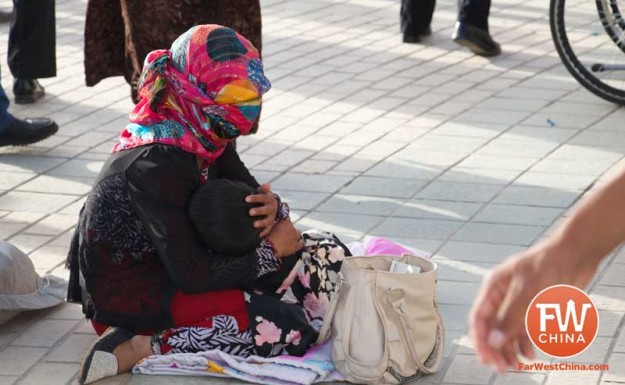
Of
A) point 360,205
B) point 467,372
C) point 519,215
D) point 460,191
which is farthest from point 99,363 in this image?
point 460,191

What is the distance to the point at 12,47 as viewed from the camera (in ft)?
23.8

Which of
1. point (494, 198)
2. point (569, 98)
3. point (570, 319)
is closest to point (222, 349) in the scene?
point (570, 319)

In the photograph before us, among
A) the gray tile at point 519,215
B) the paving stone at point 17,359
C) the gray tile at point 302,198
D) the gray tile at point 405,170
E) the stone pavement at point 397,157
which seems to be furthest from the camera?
the gray tile at point 405,170

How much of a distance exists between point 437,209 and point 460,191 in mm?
255

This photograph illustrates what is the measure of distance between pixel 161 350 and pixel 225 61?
36.5 inches

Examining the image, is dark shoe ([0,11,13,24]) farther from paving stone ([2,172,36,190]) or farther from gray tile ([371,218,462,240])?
gray tile ([371,218,462,240])

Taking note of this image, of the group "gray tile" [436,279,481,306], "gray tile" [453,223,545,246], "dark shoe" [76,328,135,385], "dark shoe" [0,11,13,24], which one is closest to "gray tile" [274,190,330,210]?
"gray tile" [453,223,545,246]

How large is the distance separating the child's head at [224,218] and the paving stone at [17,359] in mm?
709

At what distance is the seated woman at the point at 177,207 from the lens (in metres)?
3.92

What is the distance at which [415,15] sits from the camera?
27.9 feet

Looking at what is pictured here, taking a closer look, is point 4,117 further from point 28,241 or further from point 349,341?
point 349,341

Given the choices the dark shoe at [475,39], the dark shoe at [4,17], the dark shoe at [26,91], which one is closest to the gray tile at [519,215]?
the dark shoe at [475,39]

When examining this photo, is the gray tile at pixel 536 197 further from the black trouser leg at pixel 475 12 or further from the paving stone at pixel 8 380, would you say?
the black trouser leg at pixel 475 12

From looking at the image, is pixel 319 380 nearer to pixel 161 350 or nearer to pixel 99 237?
pixel 161 350
